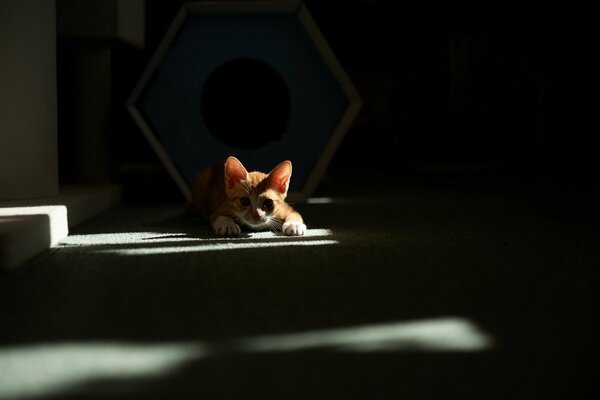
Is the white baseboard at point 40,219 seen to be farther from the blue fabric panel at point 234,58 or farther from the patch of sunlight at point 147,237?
the blue fabric panel at point 234,58

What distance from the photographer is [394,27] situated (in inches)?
179

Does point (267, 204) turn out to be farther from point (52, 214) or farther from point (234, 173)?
point (52, 214)

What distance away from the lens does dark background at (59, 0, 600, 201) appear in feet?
14.0

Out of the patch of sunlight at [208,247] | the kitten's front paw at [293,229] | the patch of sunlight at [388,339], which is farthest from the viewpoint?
the kitten's front paw at [293,229]

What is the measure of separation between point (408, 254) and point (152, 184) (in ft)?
7.82

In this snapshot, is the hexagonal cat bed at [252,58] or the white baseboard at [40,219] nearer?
the white baseboard at [40,219]

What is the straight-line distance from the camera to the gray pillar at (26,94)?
188 centimetres

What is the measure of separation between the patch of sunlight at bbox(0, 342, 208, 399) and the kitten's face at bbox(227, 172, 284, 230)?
3.13ft

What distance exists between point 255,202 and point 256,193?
3 centimetres

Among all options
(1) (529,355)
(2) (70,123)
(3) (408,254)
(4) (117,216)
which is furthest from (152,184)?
(1) (529,355)

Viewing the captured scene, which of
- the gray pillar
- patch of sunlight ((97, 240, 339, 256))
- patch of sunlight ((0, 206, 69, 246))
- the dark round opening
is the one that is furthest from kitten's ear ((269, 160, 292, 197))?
the dark round opening

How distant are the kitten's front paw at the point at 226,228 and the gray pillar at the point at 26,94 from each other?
1.93 ft

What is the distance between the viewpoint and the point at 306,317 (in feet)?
3.45

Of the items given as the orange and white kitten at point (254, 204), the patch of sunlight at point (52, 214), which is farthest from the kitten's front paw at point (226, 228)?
the patch of sunlight at point (52, 214)
